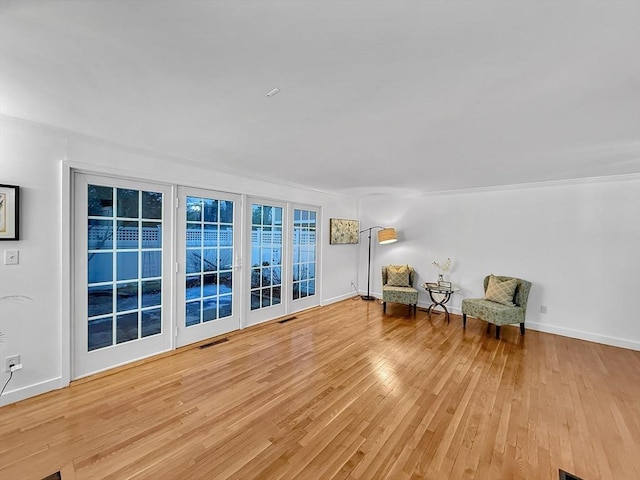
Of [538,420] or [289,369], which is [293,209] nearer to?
[289,369]

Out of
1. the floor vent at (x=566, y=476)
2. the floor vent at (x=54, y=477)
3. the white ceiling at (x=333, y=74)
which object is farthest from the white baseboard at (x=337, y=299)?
the floor vent at (x=54, y=477)

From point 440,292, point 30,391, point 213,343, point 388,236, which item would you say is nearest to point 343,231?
point 388,236

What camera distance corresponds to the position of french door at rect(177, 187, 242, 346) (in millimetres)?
3336

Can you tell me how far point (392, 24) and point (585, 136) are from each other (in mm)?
2381

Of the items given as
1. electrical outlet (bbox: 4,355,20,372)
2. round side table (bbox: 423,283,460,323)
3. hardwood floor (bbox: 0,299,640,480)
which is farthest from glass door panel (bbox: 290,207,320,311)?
electrical outlet (bbox: 4,355,20,372)

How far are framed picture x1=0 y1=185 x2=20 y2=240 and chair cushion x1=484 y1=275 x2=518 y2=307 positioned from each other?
18.6 ft

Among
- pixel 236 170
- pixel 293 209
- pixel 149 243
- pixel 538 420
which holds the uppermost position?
pixel 236 170

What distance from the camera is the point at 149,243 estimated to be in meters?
3.05

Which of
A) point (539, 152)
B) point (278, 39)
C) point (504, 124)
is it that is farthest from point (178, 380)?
point (539, 152)

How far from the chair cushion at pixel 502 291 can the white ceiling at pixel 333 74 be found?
2.06 metres

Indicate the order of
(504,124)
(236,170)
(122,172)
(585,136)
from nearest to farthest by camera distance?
(504,124), (585,136), (122,172), (236,170)

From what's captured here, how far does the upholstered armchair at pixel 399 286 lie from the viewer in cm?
483

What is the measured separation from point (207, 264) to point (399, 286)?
11.6ft

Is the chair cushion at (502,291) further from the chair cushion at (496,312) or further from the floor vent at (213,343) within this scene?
the floor vent at (213,343)
